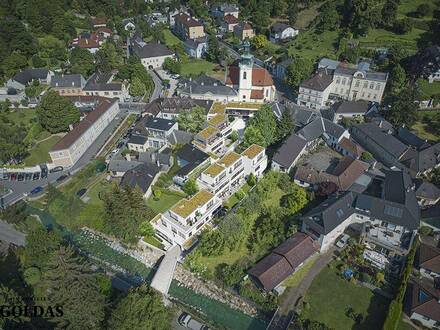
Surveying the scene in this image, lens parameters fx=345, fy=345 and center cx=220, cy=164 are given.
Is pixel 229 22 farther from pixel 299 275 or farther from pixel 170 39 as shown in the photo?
pixel 299 275

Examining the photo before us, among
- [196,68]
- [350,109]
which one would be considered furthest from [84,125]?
[350,109]

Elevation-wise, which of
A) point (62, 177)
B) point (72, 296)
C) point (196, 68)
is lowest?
point (62, 177)

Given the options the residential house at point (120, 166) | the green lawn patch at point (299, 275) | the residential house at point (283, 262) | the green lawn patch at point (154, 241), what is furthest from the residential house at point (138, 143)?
the green lawn patch at point (299, 275)

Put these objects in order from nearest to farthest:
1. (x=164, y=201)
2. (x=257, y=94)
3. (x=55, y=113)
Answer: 1. (x=164, y=201)
2. (x=55, y=113)
3. (x=257, y=94)

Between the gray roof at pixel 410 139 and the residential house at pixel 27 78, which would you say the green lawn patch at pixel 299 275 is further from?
the residential house at pixel 27 78

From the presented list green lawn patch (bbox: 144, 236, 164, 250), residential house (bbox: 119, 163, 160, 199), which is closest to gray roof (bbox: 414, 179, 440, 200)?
green lawn patch (bbox: 144, 236, 164, 250)

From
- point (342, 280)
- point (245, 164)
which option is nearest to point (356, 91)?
point (245, 164)

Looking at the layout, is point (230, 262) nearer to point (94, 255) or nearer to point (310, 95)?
point (94, 255)
